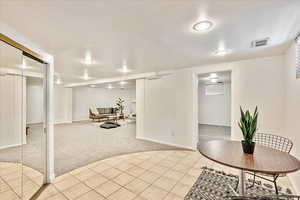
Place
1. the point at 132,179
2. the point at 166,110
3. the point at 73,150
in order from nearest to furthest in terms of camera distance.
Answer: the point at 132,179 < the point at 73,150 < the point at 166,110

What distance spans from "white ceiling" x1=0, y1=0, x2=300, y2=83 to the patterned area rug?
7.51 feet

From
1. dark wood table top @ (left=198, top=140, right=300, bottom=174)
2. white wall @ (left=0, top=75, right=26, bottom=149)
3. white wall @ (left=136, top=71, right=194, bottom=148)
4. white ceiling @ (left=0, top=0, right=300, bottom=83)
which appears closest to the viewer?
dark wood table top @ (left=198, top=140, right=300, bottom=174)

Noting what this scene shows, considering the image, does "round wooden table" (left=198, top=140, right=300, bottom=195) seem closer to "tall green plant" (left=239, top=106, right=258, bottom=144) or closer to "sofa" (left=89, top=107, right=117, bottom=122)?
"tall green plant" (left=239, top=106, right=258, bottom=144)

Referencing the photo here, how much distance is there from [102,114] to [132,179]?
717cm

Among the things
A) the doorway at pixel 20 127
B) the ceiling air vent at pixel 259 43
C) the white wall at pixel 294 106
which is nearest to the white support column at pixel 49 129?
the doorway at pixel 20 127

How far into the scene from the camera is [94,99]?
9484mm

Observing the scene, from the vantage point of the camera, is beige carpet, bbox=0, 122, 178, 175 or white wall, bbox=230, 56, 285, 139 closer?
beige carpet, bbox=0, 122, 178, 175

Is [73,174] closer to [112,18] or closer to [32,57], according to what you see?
[32,57]

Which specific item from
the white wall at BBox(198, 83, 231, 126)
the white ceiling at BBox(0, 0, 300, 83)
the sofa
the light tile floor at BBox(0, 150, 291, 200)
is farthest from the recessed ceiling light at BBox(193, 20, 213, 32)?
the sofa

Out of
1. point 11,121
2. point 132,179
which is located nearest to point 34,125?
point 11,121

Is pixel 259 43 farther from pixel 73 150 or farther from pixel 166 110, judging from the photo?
pixel 73 150

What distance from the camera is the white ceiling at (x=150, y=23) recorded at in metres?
1.32

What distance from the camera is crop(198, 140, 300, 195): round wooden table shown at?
46.8 inches

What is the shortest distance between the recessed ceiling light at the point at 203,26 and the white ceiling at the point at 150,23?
0.24ft
